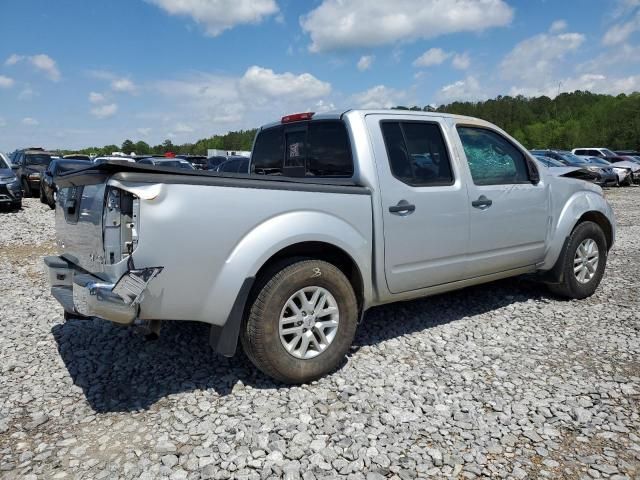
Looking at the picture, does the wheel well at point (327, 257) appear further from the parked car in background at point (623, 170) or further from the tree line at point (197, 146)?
the tree line at point (197, 146)

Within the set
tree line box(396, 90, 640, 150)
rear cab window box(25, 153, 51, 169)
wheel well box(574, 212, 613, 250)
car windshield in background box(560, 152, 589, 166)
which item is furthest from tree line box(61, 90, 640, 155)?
wheel well box(574, 212, 613, 250)

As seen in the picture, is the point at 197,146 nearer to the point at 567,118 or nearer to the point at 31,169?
the point at 567,118

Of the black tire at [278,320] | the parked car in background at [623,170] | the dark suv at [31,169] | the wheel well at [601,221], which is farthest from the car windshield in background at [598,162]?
the black tire at [278,320]

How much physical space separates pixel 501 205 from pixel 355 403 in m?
2.29

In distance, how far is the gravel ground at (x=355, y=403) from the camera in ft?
8.21

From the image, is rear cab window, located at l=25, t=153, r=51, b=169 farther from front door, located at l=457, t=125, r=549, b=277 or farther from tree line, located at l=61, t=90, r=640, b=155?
tree line, located at l=61, t=90, r=640, b=155

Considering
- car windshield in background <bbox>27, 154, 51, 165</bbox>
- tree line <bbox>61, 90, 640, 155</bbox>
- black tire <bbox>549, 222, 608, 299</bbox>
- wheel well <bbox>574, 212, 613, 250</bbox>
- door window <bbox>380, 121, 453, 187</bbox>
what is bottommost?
black tire <bbox>549, 222, 608, 299</bbox>

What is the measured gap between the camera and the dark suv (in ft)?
57.4

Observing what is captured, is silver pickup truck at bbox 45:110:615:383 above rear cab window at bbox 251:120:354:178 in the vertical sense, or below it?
below

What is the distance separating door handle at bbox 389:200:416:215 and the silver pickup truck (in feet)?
0.04

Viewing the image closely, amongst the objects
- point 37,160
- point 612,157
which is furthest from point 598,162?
point 37,160

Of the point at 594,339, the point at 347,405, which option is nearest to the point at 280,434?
the point at 347,405

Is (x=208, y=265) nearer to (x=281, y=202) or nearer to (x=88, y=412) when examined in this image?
(x=281, y=202)

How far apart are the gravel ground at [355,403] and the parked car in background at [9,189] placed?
31.8ft
